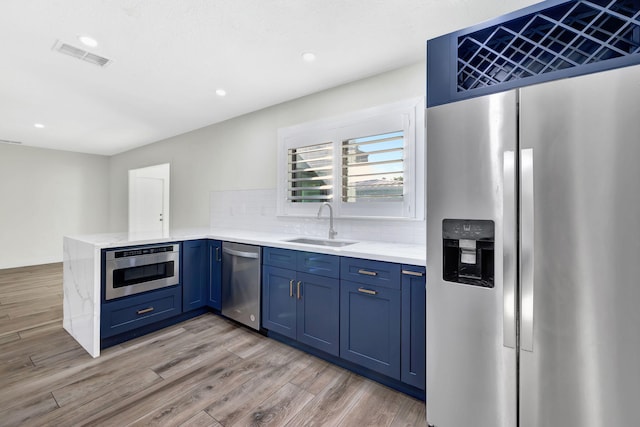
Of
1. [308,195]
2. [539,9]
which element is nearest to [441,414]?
[539,9]

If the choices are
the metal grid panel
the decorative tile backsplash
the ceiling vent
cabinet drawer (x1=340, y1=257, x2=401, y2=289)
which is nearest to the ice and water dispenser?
cabinet drawer (x1=340, y1=257, x2=401, y2=289)

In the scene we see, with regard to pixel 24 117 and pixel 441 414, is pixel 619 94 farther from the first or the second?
pixel 24 117

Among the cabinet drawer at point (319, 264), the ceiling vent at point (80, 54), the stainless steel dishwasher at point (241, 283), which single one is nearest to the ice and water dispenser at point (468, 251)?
the cabinet drawer at point (319, 264)

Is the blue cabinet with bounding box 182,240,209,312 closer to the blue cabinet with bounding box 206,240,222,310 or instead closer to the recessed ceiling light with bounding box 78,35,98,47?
the blue cabinet with bounding box 206,240,222,310

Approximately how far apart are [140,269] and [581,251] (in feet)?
10.2

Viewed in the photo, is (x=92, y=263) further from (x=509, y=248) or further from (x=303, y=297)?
(x=509, y=248)

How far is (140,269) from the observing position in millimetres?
2660

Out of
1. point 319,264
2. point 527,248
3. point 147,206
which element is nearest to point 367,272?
point 319,264

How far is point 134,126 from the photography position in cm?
437

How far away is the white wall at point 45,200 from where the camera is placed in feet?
18.0

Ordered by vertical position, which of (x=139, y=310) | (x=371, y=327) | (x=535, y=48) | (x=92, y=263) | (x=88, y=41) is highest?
(x=88, y=41)

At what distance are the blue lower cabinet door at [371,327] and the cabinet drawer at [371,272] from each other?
36 mm

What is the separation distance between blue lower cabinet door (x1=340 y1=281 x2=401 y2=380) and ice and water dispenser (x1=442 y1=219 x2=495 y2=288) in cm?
53

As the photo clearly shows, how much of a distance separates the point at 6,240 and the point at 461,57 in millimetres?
7839
